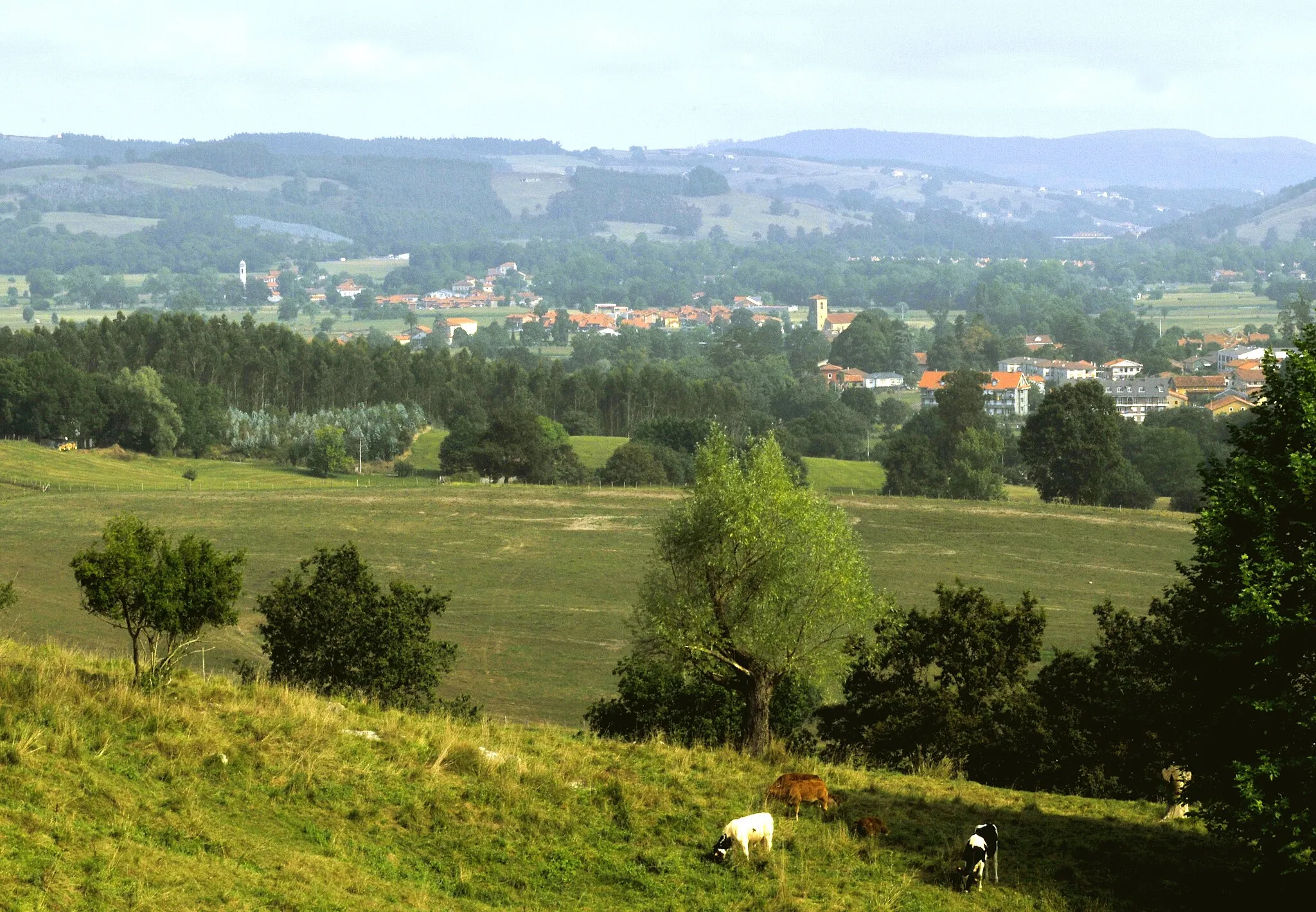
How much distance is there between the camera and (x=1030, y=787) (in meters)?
26.8

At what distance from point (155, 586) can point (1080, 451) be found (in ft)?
262

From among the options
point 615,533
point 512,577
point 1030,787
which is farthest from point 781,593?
point 615,533

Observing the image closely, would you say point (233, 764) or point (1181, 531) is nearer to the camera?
point (233, 764)

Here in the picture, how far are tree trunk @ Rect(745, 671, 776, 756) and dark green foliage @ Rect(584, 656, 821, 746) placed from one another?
63.7 inches

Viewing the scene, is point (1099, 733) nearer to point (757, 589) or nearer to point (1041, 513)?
point (757, 589)

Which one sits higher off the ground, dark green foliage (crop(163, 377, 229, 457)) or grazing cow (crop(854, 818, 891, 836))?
grazing cow (crop(854, 818, 891, 836))

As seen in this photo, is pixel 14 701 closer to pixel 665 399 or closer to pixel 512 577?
pixel 512 577

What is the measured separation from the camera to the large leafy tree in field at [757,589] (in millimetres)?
26203

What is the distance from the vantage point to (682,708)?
95.7ft

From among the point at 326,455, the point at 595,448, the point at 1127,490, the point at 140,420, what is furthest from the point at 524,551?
the point at 140,420

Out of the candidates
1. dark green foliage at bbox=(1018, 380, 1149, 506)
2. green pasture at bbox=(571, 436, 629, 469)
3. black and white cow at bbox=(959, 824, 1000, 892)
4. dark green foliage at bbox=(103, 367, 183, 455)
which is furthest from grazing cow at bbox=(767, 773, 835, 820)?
dark green foliage at bbox=(103, 367, 183, 455)

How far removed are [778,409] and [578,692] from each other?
398 feet

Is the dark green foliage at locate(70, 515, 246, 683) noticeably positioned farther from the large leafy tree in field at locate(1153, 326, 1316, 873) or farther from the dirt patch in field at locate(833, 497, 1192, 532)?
the dirt patch in field at locate(833, 497, 1192, 532)

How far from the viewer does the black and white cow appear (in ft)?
55.3
